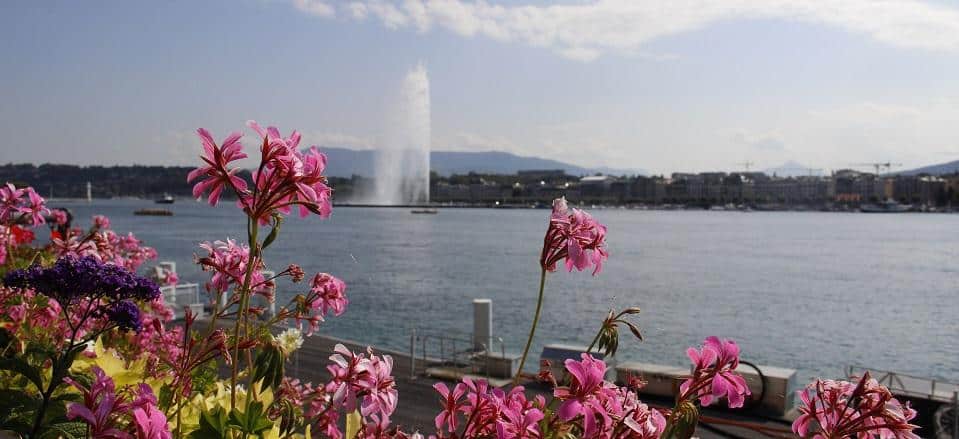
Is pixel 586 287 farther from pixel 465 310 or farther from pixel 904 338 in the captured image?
pixel 904 338

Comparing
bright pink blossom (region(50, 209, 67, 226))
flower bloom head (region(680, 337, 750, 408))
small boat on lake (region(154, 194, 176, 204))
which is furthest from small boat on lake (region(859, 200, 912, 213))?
flower bloom head (region(680, 337, 750, 408))

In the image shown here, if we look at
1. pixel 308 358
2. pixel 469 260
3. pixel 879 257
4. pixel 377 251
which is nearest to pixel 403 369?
pixel 308 358

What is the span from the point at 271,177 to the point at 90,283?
0.50 metres

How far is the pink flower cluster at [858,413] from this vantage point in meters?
1.25

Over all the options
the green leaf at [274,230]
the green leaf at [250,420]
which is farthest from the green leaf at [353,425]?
the green leaf at [274,230]

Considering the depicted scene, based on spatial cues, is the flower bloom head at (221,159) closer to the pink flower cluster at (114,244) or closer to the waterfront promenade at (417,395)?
the pink flower cluster at (114,244)

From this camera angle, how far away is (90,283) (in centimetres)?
150

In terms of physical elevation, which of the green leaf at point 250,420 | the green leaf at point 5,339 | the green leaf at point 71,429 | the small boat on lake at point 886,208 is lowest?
the small boat on lake at point 886,208

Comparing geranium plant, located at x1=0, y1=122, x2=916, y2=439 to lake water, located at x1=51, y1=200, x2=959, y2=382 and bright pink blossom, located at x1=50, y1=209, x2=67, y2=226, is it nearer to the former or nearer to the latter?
bright pink blossom, located at x1=50, y1=209, x2=67, y2=226

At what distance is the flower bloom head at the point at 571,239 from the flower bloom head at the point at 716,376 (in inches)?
10.2

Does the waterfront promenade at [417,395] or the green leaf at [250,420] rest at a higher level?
the green leaf at [250,420]

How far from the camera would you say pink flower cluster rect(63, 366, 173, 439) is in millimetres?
1062

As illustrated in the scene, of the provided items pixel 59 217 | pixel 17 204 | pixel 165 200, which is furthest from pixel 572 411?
pixel 165 200

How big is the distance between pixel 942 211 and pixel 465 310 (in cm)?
15929
